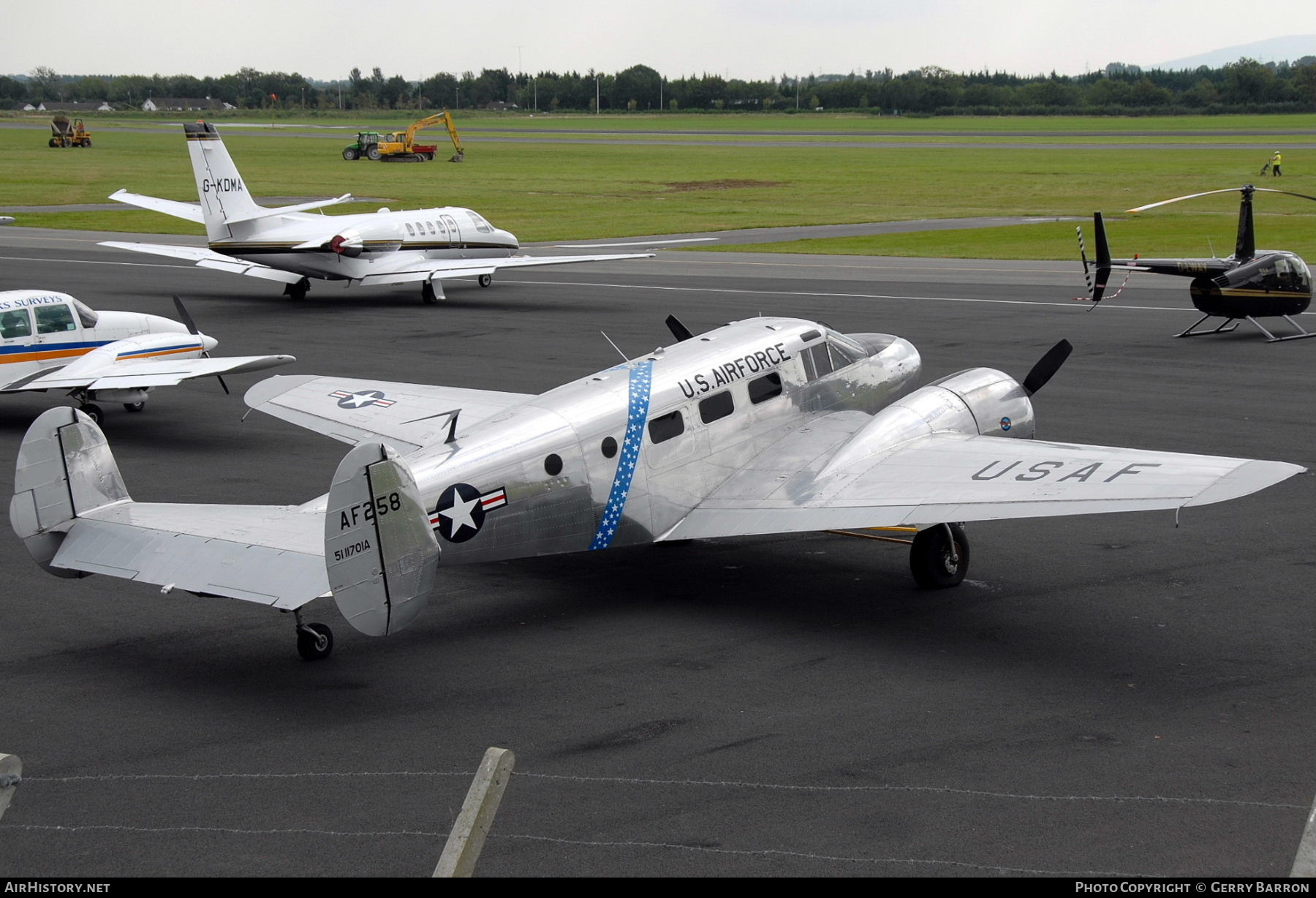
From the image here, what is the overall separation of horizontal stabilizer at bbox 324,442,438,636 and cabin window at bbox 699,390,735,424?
4.82 metres

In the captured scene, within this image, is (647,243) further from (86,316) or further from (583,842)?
(583,842)

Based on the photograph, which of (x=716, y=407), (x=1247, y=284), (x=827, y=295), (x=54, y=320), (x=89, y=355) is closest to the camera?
(x=716, y=407)

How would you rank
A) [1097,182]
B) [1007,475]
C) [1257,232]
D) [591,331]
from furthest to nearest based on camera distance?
[1097,182], [1257,232], [591,331], [1007,475]

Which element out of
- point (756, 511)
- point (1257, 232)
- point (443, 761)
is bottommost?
point (443, 761)

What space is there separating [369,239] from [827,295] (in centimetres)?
1416

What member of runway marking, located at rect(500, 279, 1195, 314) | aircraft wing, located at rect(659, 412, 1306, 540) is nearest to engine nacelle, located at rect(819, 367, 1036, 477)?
aircraft wing, located at rect(659, 412, 1306, 540)

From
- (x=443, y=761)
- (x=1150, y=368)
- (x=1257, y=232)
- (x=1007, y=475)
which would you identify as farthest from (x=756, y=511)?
(x=1257, y=232)

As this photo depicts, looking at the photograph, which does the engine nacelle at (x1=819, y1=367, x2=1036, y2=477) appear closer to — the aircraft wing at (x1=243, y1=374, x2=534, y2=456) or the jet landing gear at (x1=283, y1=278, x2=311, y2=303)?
the aircraft wing at (x1=243, y1=374, x2=534, y2=456)

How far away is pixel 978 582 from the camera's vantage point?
Result: 14.8 metres

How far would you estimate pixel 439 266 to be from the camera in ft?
133

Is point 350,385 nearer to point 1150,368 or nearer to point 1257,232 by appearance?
point 1150,368

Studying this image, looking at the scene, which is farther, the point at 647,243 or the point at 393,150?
the point at 393,150

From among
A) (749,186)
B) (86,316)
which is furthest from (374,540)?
(749,186)
